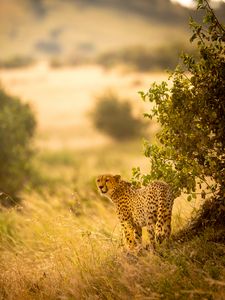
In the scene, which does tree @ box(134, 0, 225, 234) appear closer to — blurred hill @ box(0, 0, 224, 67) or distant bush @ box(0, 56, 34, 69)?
distant bush @ box(0, 56, 34, 69)

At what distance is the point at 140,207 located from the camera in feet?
22.6

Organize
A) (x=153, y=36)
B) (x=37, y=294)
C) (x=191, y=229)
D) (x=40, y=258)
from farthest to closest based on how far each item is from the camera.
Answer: (x=153, y=36)
(x=40, y=258)
(x=191, y=229)
(x=37, y=294)

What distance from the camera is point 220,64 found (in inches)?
263

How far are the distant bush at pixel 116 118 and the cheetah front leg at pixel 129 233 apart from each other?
31.6m

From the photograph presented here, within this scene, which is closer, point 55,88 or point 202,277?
point 202,277

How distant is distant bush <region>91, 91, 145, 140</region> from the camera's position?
128 ft

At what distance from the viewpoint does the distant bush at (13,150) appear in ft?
51.4

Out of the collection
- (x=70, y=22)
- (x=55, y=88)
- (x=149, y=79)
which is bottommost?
(x=149, y=79)

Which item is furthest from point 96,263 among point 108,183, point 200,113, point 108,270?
point 200,113

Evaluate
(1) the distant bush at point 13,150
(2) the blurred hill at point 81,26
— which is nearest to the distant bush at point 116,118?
(1) the distant bush at point 13,150

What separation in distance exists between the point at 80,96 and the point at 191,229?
5137 cm

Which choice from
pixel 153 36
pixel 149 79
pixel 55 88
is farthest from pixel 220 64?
pixel 153 36

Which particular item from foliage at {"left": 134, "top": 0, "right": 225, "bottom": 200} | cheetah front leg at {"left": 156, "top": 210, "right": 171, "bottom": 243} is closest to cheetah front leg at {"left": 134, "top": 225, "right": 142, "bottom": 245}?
cheetah front leg at {"left": 156, "top": 210, "right": 171, "bottom": 243}

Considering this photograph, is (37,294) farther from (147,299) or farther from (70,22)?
(70,22)
